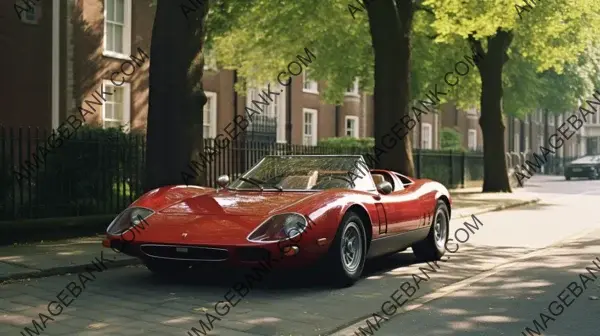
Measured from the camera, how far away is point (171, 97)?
10852mm

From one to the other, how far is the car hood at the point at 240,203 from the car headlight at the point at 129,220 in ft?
0.70

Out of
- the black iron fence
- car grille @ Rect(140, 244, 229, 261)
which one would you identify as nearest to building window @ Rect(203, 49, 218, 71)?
the black iron fence

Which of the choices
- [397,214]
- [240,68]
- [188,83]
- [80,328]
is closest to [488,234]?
[397,214]

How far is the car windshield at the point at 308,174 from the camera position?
322 inches

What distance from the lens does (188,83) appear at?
11.0 metres

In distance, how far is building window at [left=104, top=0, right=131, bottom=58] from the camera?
73.8ft

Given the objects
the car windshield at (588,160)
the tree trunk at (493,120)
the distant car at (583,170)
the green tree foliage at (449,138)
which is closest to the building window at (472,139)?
the green tree foliage at (449,138)

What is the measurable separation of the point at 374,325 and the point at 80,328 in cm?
244

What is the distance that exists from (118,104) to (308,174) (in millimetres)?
16134

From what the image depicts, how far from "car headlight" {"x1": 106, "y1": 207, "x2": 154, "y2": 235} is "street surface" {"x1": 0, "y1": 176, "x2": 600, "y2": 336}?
611 mm

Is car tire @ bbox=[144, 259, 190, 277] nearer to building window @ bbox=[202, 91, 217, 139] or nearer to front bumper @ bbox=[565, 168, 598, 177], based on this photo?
building window @ bbox=[202, 91, 217, 139]

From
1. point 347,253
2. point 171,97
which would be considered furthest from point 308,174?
point 171,97

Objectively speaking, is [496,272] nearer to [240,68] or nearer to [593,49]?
[240,68]

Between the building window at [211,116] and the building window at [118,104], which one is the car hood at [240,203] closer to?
the building window at [118,104]
